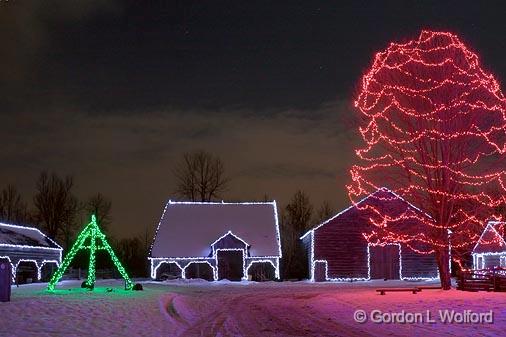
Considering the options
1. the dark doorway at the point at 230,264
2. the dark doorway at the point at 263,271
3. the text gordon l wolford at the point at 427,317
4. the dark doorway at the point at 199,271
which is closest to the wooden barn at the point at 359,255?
the dark doorway at the point at 263,271

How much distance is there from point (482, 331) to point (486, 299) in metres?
10.5

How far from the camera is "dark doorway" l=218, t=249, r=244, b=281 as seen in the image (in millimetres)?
52062

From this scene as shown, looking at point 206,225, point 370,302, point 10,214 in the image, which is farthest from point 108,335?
point 10,214

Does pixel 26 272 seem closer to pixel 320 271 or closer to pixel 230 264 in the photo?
pixel 230 264

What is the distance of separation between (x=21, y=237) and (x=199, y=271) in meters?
14.1

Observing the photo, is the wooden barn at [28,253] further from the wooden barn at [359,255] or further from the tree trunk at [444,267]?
the tree trunk at [444,267]

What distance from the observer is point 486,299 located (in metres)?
24.0

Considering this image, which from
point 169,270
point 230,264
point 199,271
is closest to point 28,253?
point 169,270

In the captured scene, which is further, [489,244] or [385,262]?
[385,262]

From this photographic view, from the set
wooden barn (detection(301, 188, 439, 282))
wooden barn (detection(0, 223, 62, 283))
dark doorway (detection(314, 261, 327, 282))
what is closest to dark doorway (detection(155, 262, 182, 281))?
wooden barn (detection(0, 223, 62, 283))

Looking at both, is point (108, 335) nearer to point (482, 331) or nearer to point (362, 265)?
point (482, 331)

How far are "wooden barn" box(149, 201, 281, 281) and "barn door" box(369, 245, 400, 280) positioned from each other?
763 cm

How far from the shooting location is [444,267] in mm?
31984

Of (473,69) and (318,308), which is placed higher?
(473,69)
